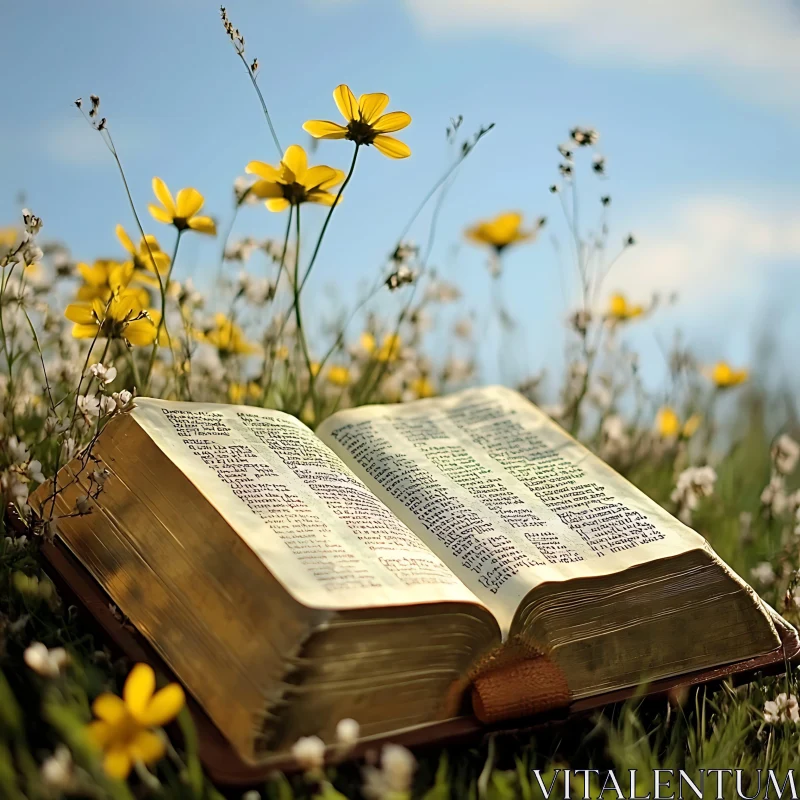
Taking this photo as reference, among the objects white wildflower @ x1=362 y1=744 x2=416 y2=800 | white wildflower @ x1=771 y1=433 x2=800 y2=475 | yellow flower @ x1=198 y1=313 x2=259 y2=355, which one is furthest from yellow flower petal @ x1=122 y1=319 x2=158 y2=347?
white wildflower @ x1=771 y1=433 x2=800 y2=475

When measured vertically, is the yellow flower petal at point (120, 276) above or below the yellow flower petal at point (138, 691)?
above

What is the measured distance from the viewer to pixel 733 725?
60.9 inches

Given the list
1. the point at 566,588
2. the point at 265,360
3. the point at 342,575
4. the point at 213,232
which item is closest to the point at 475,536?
the point at 566,588

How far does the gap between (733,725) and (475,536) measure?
502 mm

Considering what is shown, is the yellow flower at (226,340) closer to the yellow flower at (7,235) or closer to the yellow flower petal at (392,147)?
the yellow flower petal at (392,147)

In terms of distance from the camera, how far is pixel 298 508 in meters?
1.44

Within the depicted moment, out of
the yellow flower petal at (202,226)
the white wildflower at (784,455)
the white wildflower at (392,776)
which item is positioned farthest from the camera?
the white wildflower at (784,455)

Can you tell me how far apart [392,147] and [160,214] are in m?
0.47

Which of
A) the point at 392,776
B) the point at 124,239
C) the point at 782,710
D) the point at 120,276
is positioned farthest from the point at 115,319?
the point at 782,710

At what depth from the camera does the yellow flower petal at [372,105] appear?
1772 millimetres

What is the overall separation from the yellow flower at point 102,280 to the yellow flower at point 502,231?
1.23m

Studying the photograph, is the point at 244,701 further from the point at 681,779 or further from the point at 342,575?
the point at 681,779

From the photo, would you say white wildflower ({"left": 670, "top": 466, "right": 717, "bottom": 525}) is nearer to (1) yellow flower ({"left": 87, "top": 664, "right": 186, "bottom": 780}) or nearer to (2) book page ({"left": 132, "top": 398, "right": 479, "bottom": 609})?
(2) book page ({"left": 132, "top": 398, "right": 479, "bottom": 609})

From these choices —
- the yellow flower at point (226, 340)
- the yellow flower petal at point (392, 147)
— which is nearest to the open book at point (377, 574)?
the yellow flower petal at point (392, 147)
